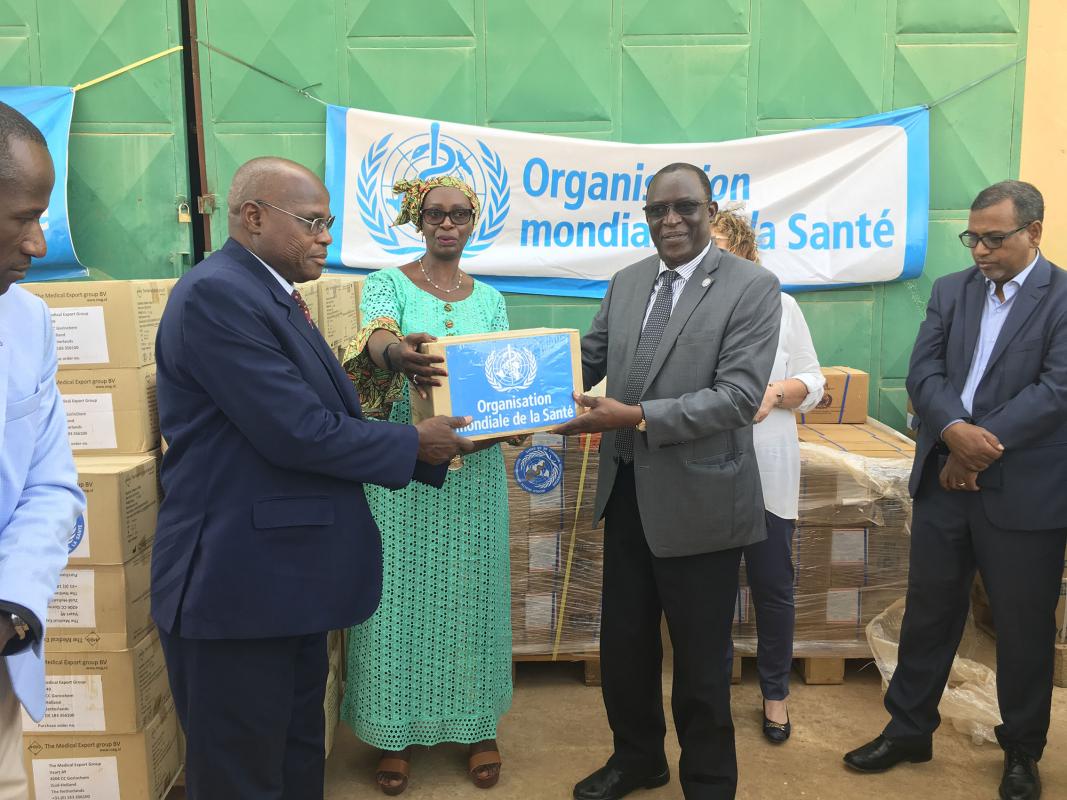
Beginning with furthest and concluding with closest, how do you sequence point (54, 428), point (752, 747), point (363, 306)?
1. point (752, 747)
2. point (363, 306)
3. point (54, 428)

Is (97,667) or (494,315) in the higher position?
(494,315)

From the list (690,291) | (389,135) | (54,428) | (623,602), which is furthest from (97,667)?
(389,135)

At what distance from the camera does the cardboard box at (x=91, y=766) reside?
2793 mm

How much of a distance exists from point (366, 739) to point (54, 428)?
6.26 feet

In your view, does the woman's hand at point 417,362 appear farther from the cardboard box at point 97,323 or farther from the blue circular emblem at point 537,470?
the blue circular emblem at point 537,470

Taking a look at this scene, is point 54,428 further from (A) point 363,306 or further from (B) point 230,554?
(A) point 363,306

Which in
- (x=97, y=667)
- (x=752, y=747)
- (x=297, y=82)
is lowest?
(x=752, y=747)

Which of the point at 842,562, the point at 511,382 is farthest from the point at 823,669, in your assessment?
the point at 511,382

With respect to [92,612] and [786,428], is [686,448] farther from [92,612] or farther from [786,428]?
[92,612]

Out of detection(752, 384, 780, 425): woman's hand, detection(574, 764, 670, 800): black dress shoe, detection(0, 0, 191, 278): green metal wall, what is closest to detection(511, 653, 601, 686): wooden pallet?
detection(574, 764, 670, 800): black dress shoe

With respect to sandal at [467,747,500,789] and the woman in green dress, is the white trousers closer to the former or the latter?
the woman in green dress

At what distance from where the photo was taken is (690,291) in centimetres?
275

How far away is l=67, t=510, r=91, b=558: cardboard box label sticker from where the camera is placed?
2.66 metres

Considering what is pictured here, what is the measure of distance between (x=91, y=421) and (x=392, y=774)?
5.19 feet
